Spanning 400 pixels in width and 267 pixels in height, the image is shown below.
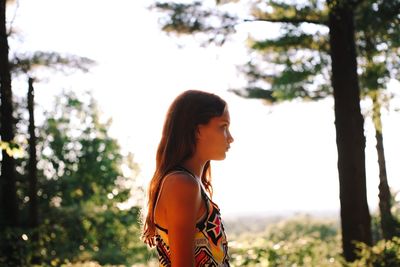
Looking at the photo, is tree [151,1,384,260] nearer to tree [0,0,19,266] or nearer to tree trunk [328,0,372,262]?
tree trunk [328,0,372,262]

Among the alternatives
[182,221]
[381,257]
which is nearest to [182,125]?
[182,221]

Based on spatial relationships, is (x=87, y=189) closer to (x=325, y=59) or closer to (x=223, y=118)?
(x=325, y=59)

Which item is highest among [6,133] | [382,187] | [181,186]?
[6,133]

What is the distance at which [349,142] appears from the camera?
Result: 390 inches

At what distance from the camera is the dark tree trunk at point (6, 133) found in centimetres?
1113

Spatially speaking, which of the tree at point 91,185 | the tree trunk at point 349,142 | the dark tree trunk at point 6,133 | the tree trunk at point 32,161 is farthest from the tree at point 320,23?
the tree at point 91,185

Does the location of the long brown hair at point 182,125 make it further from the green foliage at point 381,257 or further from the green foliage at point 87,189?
the green foliage at point 87,189

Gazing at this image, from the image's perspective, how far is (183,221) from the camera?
190 cm

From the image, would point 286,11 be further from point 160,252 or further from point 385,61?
point 160,252

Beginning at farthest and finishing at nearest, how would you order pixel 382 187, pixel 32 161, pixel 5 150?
pixel 32 161
pixel 382 187
pixel 5 150

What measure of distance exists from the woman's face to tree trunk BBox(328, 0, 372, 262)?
26.5 ft

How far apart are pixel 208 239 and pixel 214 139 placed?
0.36m

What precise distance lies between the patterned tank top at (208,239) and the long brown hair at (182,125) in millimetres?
83

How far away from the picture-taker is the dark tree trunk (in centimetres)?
1113
